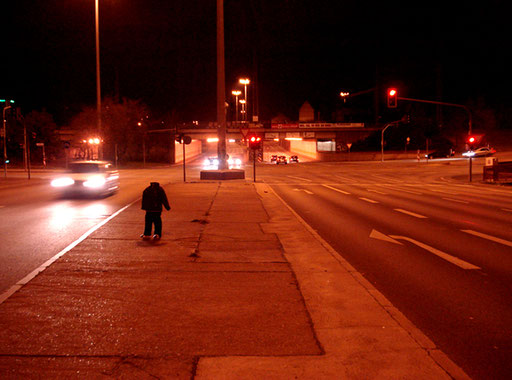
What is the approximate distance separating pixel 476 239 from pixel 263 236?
16.8 ft

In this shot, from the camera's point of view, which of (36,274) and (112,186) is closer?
(36,274)

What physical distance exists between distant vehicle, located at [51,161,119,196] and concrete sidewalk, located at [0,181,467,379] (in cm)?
1165

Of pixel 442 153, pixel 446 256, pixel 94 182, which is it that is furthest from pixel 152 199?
pixel 442 153

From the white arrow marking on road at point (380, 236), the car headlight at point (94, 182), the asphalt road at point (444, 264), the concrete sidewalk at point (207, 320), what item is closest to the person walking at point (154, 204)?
the concrete sidewalk at point (207, 320)

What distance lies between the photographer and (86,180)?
2112 centimetres

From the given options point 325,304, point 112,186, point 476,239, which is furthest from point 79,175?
point 325,304

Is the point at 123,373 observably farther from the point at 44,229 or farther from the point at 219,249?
the point at 44,229

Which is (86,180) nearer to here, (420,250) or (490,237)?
(420,250)

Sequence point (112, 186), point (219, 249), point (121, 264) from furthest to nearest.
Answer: point (112, 186) < point (219, 249) < point (121, 264)

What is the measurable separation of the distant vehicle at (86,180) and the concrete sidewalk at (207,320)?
11.6 metres

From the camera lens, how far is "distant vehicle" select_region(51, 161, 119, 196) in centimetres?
2112

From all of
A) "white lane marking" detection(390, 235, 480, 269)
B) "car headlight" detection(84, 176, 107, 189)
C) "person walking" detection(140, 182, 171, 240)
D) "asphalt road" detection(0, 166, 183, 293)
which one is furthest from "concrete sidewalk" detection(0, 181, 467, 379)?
"car headlight" detection(84, 176, 107, 189)

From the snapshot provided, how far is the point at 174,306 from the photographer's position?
6.25 meters

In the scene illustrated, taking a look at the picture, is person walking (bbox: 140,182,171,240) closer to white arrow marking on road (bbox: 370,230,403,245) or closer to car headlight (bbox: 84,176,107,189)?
white arrow marking on road (bbox: 370,230,403,245)
